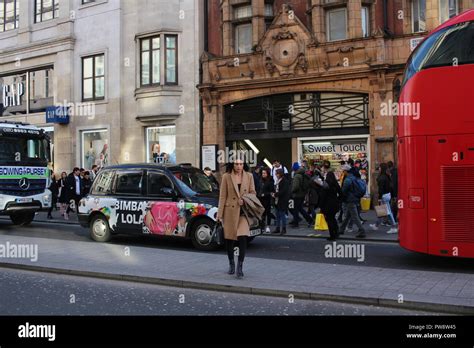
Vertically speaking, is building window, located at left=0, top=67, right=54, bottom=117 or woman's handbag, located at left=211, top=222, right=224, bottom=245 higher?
building window, located at left=0, top=67, right=54, bottom=117

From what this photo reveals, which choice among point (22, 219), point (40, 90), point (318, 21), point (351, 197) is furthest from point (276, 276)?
point (40, 90)

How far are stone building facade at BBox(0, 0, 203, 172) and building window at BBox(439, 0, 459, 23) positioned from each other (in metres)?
9.90

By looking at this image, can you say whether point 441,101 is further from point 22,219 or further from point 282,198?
point 22,219

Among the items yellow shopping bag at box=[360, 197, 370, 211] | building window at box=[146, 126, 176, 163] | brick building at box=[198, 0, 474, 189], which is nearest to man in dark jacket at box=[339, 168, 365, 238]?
yellow shopping bag at box=[360, 197, 370, 211]

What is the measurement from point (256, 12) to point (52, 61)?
39.5ft

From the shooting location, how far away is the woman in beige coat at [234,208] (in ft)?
27.1

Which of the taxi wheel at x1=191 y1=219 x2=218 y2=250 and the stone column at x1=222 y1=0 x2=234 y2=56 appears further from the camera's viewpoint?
the stone column at x1=222 y1=0 x2=234 y2=56

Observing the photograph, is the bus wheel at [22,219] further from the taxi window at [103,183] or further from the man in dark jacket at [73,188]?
the taxi window at [103,183]

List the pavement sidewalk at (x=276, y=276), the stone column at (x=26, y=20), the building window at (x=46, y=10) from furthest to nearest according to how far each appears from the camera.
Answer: the stone column at (x=26, y=20) → the building window at (x=46, y=10) → the pavement sidewalk at (x=276, y=276)

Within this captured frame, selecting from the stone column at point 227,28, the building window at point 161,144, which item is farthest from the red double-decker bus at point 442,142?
the building window at point 161,144

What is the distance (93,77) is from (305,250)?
708 inches

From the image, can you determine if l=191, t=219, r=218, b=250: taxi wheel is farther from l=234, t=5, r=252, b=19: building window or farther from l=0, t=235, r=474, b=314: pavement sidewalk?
l=234, t=5, r=252, b=19: building window

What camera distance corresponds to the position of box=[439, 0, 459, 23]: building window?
60.7 ft

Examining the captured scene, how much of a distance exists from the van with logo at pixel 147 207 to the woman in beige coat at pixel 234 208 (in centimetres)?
273
